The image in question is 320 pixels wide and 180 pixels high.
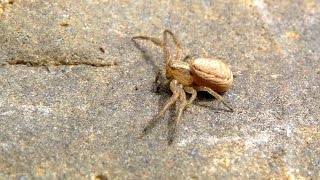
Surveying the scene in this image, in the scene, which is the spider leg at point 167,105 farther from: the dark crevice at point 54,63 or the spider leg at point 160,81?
the dark crevice at point 54,63

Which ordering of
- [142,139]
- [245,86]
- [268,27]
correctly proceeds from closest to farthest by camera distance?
[142,139], [245,86], [268,27]

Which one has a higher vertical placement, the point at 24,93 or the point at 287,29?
the point at 287,29

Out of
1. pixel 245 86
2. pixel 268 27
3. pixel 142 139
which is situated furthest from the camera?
pixel 268 27

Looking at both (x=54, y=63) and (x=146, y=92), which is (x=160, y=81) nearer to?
(x=146, y=92)

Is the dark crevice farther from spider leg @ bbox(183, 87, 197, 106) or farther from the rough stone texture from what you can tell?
spider leg @ bbox(183, 87, 197, 106)

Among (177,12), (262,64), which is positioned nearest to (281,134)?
(262,64)

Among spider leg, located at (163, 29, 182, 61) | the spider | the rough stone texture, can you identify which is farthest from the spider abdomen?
spider leg, located at (163, 29, 182, 61)

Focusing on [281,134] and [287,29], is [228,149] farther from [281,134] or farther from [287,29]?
[287,29]

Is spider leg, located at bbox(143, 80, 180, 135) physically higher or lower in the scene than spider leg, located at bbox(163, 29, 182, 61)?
lower
